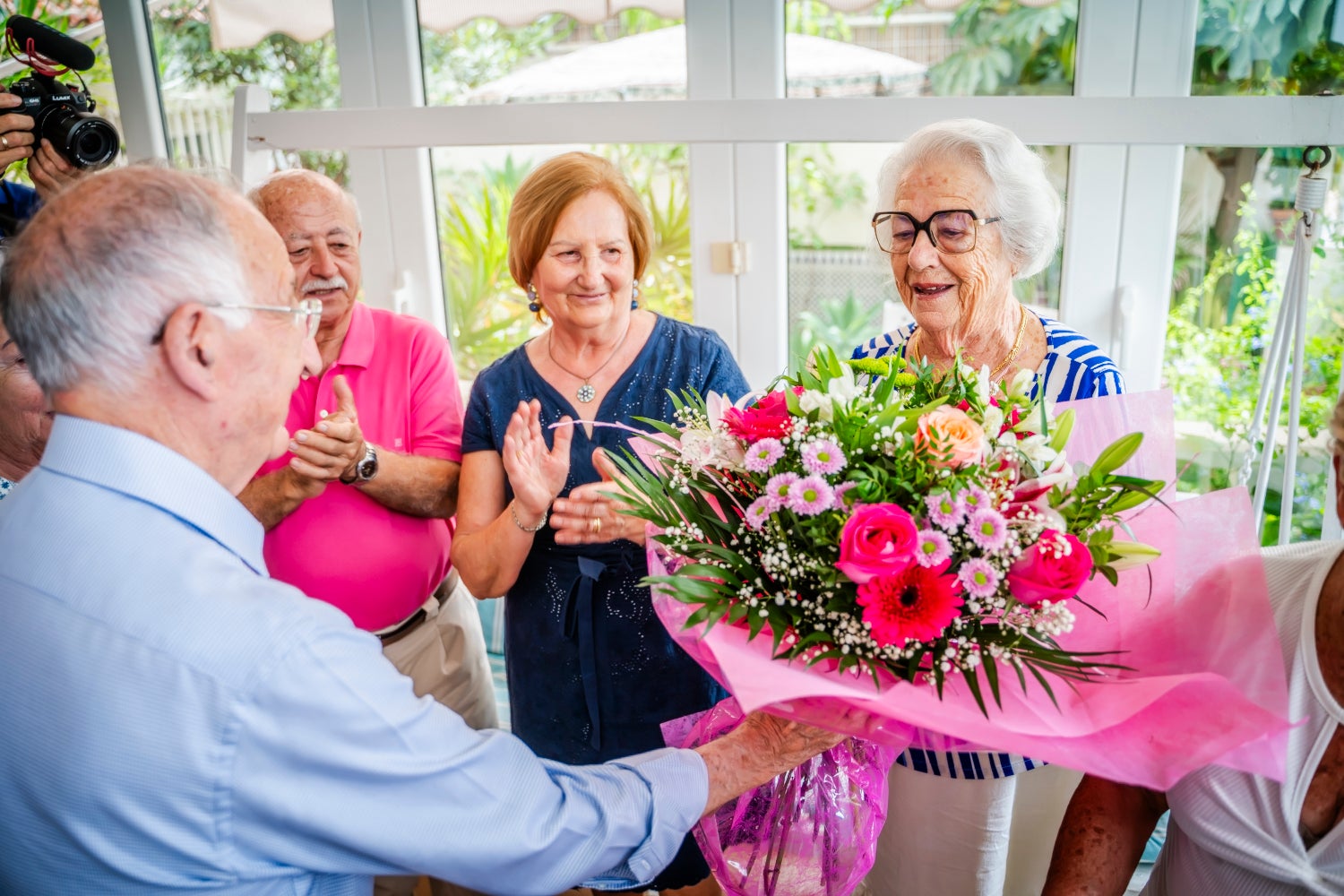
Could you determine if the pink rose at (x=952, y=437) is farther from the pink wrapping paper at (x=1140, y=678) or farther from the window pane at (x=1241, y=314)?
the window pane at (x=1241, y=314)

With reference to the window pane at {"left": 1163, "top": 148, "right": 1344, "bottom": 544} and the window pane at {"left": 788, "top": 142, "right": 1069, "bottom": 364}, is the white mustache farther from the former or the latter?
the window pane at {"left": 1163, "top": 148, "right": 1344, "bottom": 544}

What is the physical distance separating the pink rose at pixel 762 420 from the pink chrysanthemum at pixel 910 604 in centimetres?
21

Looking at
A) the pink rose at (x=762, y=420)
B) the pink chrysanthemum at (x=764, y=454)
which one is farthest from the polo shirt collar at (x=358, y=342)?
the pink chrysanthemum at (x=764, y=454)

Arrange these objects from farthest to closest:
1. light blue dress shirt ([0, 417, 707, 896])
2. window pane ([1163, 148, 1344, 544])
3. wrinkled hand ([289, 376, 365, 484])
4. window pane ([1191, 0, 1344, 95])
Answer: window pane ([1163, 148, 1344, 544]) → window pane ([1191, 0, 1344, 95]) → wrinkled hand ([289, 376, 365, 484]) → light blue dress shirt ([0, 417, 707, 896])

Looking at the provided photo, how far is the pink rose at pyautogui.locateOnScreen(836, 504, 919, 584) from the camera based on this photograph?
938 mm

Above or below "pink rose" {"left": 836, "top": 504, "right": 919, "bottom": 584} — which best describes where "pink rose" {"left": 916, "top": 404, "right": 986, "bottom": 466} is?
above

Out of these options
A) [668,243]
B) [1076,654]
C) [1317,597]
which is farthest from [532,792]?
[668,243]

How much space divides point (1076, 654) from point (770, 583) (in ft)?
1.14

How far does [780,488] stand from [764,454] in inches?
1.9

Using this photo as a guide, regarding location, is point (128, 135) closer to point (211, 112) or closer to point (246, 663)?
point (211, 112)

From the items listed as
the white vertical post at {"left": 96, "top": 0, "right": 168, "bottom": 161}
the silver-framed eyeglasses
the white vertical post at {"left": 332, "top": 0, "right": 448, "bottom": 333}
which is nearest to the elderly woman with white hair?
the silver-framed eyeglasses

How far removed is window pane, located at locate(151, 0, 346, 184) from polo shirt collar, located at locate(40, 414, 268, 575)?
247 cm

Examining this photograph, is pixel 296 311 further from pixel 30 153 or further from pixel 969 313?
pixel 30 153

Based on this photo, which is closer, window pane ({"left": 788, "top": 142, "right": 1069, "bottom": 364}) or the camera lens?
the camera lens
